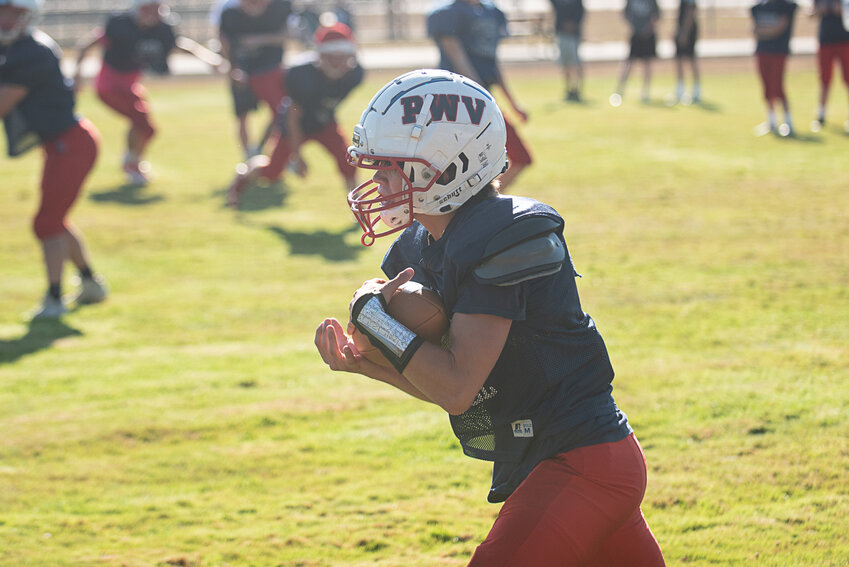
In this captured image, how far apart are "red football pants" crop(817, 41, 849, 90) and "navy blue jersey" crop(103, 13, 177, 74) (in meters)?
9.36

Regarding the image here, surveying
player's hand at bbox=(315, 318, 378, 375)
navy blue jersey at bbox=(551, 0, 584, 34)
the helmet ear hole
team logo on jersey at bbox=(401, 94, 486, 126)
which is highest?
team logo on jersey at bbox=(401, 94, 486, 126)

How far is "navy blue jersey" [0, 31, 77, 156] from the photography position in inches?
302

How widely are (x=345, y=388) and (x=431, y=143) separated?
3632 mm

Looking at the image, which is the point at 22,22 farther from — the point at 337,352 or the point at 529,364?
the point at 529,364

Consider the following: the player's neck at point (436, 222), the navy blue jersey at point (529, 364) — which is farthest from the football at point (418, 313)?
the player's neck at point (436, 222)

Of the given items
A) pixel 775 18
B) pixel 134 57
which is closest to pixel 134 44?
pixel 134 57

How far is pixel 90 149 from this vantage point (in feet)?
26.8

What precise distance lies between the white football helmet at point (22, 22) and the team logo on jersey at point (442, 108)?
574cm

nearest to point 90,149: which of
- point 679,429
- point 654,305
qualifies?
point 654,305

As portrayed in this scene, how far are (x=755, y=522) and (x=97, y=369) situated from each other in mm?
4460

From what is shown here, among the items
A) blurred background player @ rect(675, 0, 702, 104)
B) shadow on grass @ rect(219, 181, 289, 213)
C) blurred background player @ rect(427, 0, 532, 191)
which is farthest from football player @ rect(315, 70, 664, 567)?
blurred background player @ rect(675, 0, 702, 104)

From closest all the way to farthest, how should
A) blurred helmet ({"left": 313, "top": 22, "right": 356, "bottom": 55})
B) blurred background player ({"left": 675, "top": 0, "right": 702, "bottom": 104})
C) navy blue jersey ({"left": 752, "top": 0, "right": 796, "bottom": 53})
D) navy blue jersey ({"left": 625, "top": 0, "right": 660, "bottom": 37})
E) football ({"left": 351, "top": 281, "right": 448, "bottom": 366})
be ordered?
football ({"left": 351, "top": 281, "right": 448, "bottom": 366}) < blurred helmet ({"left": 313, "top": 22, "right": 356, "bottom": 55}) < navy blue jersey ({"left": 752, "top": 0, "right": 796, "bottom": 53}) < blurred background player ({"left": 675, "top": 0, "right": 702, "bottom": 104}) < navy blue jersey ({"left": 625, "top": 0, "right": 660, "bottom": 37})

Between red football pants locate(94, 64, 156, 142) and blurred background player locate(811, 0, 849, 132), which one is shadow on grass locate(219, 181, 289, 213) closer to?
red football pants locate(94, 64, 156, 142)

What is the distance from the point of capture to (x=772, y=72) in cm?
1485
